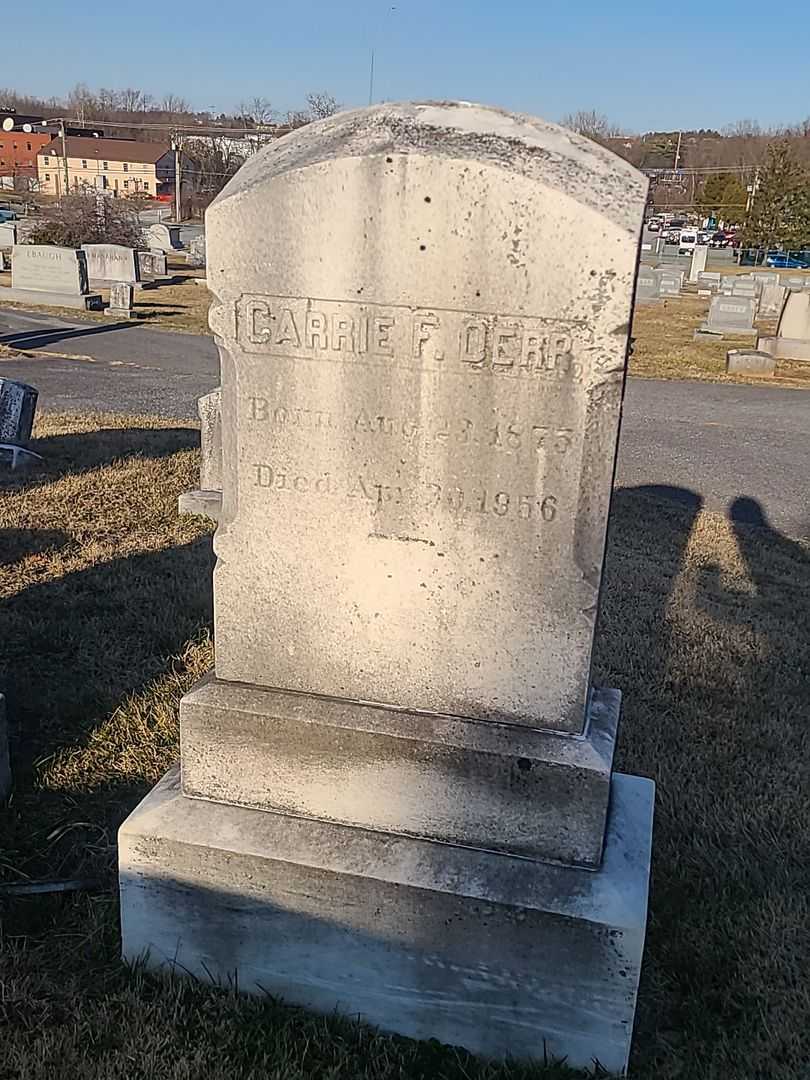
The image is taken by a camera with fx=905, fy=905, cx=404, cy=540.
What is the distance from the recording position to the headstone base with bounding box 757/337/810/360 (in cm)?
1797

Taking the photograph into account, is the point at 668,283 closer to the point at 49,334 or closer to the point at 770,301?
the point at 770,301

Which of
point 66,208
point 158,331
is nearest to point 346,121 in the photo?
point 158,331

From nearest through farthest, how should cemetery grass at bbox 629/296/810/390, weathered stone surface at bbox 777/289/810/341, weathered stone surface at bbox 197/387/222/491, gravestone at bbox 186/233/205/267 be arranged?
weathered stone surface at bbox 197/387/222/491 → cemetery grass at bbox 629/296/810/390 → weathered stone surface at bbox 777/289/810/341 → gravestone at bbox 186/233/205/267

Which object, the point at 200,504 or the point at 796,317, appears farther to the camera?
the point at 796,317

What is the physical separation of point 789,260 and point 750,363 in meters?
39.2

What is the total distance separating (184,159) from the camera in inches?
2426

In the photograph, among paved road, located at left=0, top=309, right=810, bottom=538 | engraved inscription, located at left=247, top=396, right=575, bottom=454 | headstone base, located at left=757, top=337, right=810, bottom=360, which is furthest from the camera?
headstone base, located at left=757, top=337, right=810, bottom=360

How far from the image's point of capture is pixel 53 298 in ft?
67.0

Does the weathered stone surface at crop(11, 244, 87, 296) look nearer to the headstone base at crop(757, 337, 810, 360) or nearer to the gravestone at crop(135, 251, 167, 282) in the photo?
the gravestone at crop(135, 251, 167, 282)

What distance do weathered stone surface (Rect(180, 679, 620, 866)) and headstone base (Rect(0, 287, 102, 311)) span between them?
64.5ft

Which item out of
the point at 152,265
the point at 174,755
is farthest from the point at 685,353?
the point at 174,755

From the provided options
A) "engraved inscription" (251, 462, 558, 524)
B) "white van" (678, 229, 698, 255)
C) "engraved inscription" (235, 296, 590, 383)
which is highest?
"white van" (678, 229, 698, 255)

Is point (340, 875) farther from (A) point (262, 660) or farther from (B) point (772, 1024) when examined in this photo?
(B) point (772, 1024)

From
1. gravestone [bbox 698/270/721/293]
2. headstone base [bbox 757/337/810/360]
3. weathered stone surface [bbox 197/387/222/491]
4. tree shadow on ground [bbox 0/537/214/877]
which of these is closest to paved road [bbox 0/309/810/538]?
headstone base [bbox 757/337/810/360]
